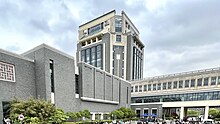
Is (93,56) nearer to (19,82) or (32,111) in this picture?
(19,82)

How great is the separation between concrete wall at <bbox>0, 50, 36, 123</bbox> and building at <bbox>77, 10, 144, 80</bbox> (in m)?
40.8

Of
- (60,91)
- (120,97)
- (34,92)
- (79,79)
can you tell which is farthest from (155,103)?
(34,92)

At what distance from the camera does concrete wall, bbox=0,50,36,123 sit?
1678 cm

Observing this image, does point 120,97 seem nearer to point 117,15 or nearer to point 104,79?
point 104,79

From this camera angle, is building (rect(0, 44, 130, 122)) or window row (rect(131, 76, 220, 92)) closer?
building (rect(0, 44, 130, 122))

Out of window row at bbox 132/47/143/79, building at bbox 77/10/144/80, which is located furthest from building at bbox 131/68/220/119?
window row at bbox 132/47/143/79

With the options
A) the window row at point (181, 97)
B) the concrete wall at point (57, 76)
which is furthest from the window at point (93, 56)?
the concrete wall at point (57, 76)

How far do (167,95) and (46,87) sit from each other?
36172 millimetres

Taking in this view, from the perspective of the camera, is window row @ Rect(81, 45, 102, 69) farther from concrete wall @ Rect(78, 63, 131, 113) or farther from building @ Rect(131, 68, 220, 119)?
concrete wall @ Rect(78, 63, 131, 113)

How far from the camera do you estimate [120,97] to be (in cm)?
3934

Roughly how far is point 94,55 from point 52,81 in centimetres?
4430

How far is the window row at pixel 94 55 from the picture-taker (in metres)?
63.5

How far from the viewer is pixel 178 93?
4378 centimetres

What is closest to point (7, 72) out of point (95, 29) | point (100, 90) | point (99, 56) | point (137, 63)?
point (100, 90)
